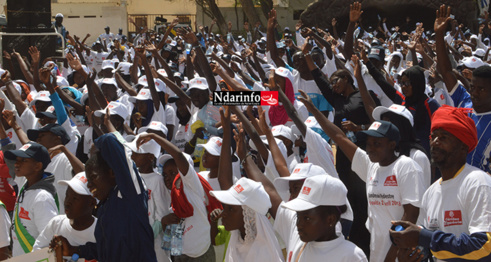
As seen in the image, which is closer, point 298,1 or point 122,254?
point 122,254

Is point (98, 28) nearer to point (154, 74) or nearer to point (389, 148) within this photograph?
point (154, 74)

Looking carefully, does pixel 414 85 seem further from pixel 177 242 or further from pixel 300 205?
pixel 300 205

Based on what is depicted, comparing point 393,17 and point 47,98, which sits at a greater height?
point 47,98

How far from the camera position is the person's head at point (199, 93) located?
7.63 meters

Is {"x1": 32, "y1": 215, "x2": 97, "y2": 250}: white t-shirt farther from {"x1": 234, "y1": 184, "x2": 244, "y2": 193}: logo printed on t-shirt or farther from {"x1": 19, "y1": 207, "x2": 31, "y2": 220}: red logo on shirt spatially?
{"x1": 234, "y1": 184, "x2": 244, "y2": 193}: logo printed on t-shirt

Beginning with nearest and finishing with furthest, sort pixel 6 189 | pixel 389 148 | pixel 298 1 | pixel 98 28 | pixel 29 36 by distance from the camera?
1. pixel 389 148
2. pixel 6 189
3. pixel 29 36
4. pixel 298 1
5. pixel 98 28

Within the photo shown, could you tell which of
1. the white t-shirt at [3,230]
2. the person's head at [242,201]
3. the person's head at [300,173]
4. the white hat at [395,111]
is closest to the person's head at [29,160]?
the white t-shirt at [3,230]

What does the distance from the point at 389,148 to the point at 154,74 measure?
4915mm

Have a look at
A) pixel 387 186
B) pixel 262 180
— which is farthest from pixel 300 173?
pixel 387 186

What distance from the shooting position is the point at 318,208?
3.57m

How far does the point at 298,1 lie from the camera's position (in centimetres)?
3741

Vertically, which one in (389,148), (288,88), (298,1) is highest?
(389,148)

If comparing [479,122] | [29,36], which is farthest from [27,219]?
[29,36]

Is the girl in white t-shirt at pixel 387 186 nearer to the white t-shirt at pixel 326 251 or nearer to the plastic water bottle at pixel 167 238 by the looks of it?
the white t-shirt at pixel 326 251
